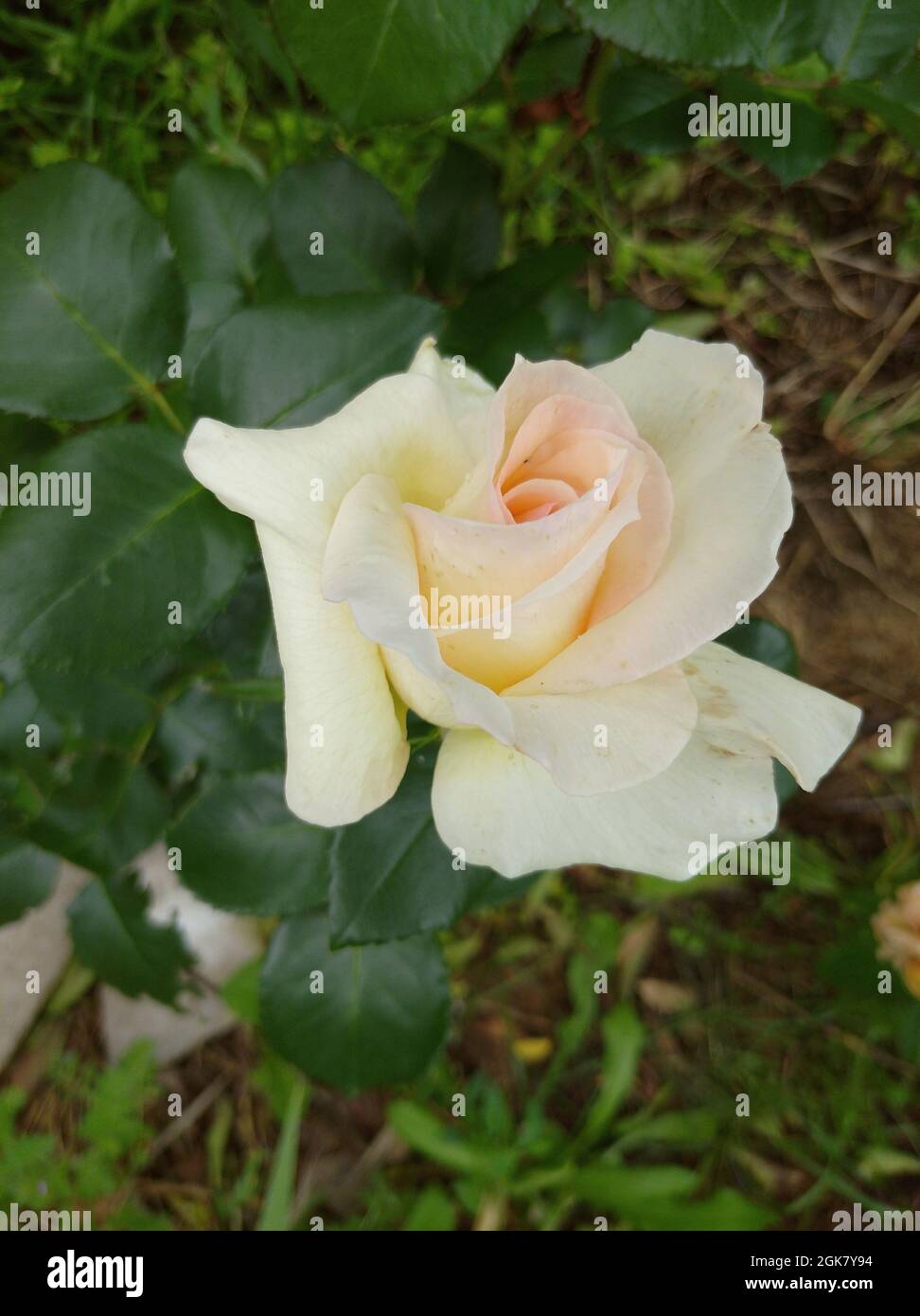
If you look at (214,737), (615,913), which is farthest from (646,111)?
(615,913)

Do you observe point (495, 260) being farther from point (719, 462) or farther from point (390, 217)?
point (719, 462)

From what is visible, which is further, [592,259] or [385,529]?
[592,259]

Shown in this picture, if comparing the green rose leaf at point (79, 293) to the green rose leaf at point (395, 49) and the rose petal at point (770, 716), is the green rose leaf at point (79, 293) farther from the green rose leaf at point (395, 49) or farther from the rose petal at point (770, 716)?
the rose petal at point (770, 716)

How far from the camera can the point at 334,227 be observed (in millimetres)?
972

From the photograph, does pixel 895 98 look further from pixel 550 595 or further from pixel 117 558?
pixel 117 558

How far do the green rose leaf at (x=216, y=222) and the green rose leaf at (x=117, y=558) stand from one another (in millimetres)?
346

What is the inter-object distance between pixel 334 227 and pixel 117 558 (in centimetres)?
45

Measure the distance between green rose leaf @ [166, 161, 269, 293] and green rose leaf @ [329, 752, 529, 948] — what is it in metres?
0.59

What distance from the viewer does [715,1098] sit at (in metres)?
1.79

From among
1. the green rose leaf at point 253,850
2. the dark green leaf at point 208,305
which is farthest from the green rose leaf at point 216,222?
the green rose leaf at point 253,850

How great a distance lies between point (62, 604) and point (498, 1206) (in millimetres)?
1437

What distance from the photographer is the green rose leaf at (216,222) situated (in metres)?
1.02

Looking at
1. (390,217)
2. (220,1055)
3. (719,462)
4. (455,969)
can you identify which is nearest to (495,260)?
(390,217)

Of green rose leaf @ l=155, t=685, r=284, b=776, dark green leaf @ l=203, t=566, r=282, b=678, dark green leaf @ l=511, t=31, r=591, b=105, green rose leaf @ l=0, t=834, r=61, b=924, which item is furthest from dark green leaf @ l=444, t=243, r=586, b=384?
green rose leaf @ l=0, t=834, r=61, b=924
